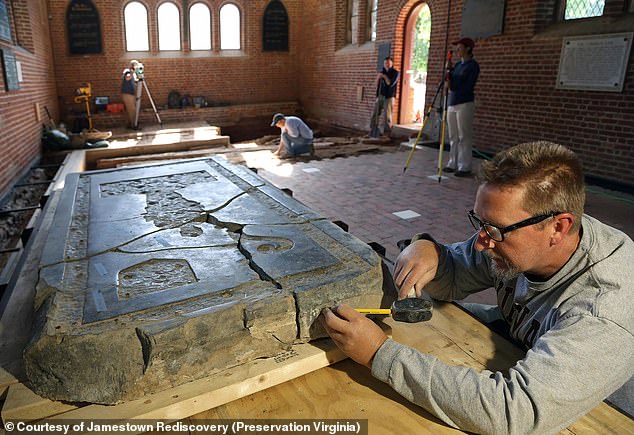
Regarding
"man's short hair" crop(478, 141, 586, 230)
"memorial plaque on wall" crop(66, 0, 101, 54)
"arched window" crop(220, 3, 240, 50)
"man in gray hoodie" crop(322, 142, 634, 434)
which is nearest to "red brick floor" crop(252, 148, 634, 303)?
"man in gray hoodie" crop(322, 142, 634, 434)

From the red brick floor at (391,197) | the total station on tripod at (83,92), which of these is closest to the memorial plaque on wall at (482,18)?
the red brick floor at (391,197)

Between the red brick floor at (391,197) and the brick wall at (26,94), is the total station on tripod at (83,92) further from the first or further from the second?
the red brick floor at (391,197)

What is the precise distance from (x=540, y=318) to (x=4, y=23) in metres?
8.62

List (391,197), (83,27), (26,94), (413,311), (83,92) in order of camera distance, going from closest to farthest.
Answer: (413,311)
(391,197)
(26,94)
(83,92)
(83,27)

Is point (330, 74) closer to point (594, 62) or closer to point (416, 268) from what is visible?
point (594, 62)

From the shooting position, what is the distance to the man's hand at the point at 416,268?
2.01m

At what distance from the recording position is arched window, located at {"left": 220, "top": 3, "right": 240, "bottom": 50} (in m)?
14.1

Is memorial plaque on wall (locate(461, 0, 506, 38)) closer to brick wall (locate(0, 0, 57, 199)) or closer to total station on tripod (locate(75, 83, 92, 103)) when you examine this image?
brick wall (locate(0, 0, 57, 199))

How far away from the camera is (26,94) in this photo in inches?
318

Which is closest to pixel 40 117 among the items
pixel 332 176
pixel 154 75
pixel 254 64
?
pixel 154 75

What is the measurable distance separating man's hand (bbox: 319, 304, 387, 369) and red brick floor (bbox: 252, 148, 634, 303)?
2061 millimetres

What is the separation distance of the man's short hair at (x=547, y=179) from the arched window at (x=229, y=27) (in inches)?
563

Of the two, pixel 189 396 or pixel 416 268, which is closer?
pixel 189 396

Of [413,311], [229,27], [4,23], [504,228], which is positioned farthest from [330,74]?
[504,228]
